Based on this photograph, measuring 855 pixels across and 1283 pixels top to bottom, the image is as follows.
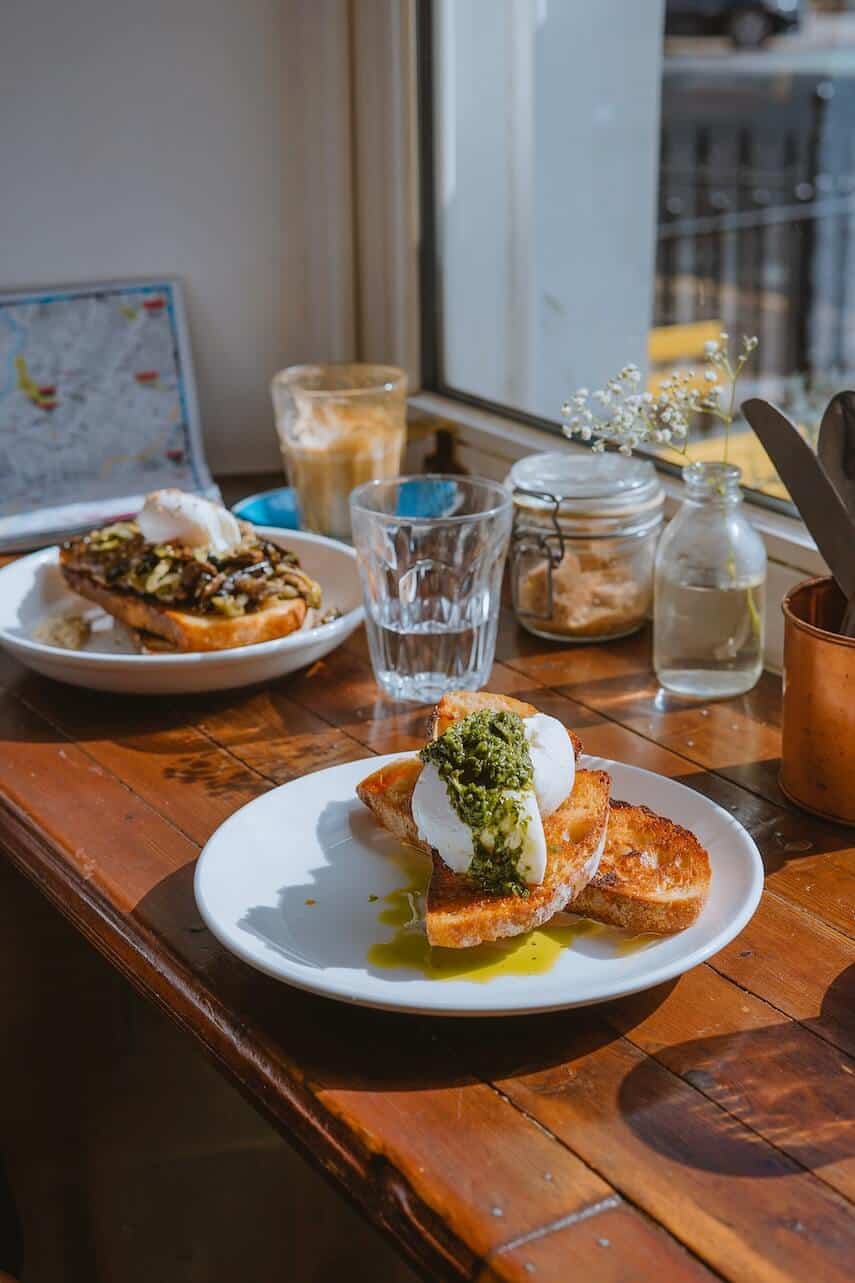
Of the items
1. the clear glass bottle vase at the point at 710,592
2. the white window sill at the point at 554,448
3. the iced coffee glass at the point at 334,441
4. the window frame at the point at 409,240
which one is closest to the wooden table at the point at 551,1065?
the clear glass bottle vase at the point at 710,592

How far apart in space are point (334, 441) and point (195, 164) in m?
0.50

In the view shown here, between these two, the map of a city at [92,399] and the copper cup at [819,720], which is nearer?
the copper cup at [819,720]

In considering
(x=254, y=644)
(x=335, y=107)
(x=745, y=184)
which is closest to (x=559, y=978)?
(x=254, y=644)

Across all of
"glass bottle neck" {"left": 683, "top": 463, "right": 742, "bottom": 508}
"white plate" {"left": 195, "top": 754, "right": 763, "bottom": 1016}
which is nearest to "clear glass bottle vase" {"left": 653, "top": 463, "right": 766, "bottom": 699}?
"glass bottle neck" {"left": 683, "top": 463, "right": 742, "bottom": 508}

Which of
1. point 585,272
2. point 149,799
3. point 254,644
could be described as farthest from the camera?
point 585,272

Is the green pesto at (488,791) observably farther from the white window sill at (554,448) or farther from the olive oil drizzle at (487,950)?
the white window sill at (554,448)

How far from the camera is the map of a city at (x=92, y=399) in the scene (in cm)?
178

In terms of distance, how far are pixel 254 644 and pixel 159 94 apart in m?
0.89

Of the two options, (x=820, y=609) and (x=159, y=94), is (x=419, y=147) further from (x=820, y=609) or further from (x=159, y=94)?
(x=820, y=609)

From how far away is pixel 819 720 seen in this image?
0.99 meters

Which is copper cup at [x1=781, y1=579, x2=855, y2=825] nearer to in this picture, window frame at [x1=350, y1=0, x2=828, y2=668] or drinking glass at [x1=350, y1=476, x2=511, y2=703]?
drinking glass at [x1=350, y1=476, x2=511, y2=703]

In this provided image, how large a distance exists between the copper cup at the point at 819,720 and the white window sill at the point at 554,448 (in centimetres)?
23

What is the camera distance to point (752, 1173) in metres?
0.68

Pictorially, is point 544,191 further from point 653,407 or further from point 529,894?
point 529,894
